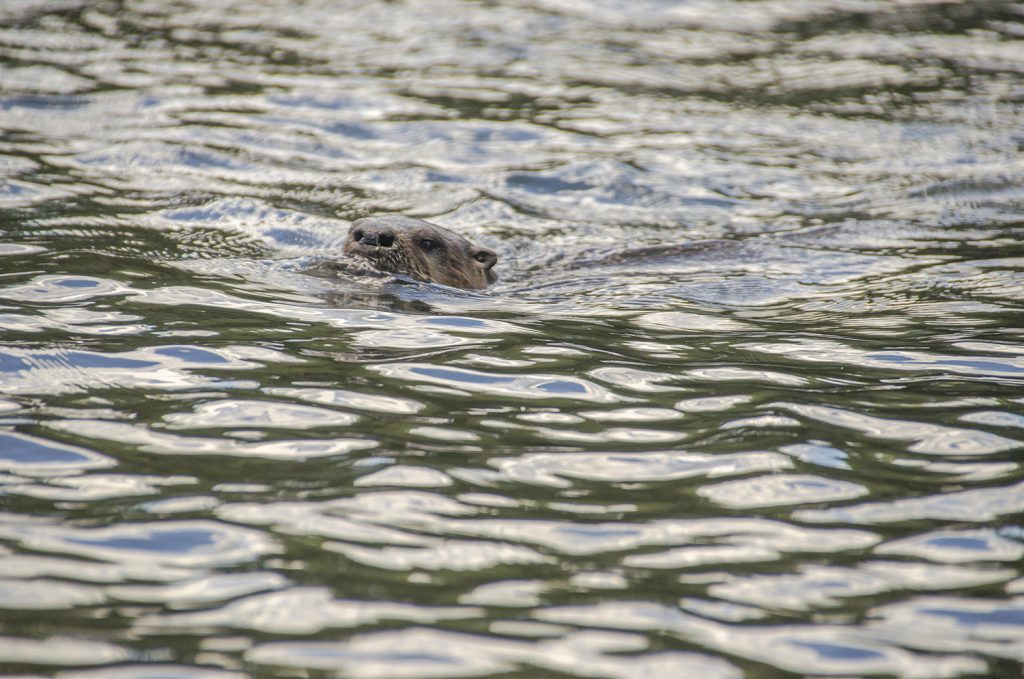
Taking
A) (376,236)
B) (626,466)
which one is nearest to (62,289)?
(376,236)

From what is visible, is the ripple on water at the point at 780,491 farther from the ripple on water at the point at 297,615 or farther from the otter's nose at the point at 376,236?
the otter's nose at the point at 376,236

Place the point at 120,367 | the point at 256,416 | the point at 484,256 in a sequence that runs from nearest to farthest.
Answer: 1. the point at 256,416
2. the point at 120,367
3. the point at 484,256

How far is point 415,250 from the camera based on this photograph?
686 centimetres

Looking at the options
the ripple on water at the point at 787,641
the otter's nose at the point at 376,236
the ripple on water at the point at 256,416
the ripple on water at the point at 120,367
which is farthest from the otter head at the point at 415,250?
the ripple on water at the point at 787,641

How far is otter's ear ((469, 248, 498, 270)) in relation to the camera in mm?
7312

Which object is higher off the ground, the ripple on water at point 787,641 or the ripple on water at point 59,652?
the ripple on water at point 59,652

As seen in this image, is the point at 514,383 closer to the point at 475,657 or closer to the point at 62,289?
the point at 475,657

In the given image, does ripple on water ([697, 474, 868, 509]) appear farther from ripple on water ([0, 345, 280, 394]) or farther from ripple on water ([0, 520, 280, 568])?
ripple on water ([0, 345, 280, 394])

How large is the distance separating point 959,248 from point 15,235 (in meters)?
6.04

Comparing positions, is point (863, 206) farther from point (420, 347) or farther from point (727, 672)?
point (727, 672)

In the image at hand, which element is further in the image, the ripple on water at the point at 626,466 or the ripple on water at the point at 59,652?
the ripple on water at the point at 626,466

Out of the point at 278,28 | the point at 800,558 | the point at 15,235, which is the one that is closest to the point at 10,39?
the point at 278,28

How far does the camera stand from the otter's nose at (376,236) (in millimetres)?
6715

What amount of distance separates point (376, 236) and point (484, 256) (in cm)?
88
